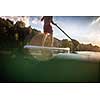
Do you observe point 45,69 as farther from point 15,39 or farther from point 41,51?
point 15,39

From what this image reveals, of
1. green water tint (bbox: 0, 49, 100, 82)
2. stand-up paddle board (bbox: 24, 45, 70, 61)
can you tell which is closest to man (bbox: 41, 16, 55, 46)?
stand-up paddle board (bbox: 24, 45, 70, 61)

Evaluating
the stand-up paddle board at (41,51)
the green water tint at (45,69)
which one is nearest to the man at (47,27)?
the stand-up paddle board at (41,51)

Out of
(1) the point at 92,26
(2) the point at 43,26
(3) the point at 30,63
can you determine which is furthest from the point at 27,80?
(1) the point at 92,26

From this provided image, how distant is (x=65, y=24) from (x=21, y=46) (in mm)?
470

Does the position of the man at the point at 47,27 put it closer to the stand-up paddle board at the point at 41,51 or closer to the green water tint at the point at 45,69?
the stand-up paddle board at the point at 41,51

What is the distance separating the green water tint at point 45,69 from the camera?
2557mm

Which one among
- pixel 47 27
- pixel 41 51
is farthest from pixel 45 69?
pixel 47 27

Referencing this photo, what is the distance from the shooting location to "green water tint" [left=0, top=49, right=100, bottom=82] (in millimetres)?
2557

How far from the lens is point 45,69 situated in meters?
2.56

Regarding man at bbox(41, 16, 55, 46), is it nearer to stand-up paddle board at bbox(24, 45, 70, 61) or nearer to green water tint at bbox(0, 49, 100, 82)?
stand-up paddle board at bbox(24, 45, 70, 61)

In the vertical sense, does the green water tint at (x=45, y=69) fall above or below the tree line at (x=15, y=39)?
below

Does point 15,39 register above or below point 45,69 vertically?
above
